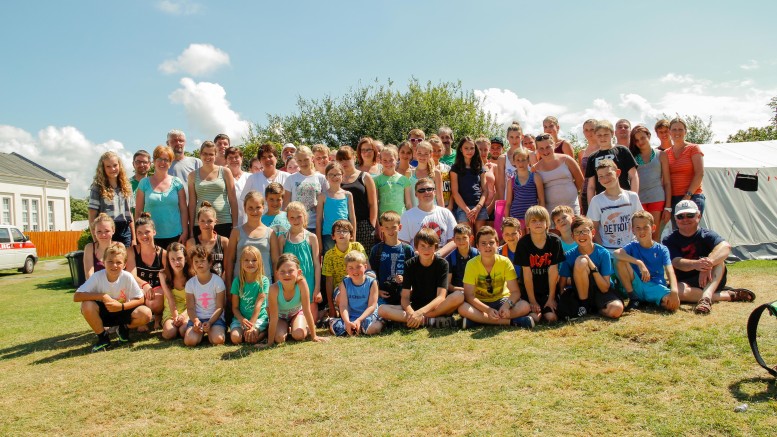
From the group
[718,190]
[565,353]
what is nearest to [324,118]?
[718,190]

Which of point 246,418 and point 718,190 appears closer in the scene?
point 246,418

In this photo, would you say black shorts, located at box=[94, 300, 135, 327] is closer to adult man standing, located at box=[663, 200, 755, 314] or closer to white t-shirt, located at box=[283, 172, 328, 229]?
white t-shirt, located at box=[283, 172, 328, 229]

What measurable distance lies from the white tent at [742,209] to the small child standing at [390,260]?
7.89m

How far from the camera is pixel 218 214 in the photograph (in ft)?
21.5

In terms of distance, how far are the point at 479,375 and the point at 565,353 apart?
0.87m

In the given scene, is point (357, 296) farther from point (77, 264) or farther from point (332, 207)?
point (77, 264)

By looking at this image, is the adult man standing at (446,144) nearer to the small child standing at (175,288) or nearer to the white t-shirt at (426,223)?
the white t-shirt at (426,223)

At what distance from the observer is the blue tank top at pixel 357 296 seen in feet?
18.9

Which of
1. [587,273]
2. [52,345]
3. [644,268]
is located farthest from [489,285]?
[52,345]

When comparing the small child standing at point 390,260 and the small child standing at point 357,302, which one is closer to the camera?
the small child standing at point 357,302

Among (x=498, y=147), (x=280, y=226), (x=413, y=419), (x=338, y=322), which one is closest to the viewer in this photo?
(x=413, y=419)

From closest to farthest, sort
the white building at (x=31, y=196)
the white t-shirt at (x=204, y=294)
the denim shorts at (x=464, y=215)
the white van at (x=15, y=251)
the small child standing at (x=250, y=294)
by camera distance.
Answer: the small child standing at (x=250, y=294), the white t-shirt at (x=204, y=294), the denim shorts at (x=464, y=215), the white van at (x=15, y=251), the white building at (x=31, y=196)

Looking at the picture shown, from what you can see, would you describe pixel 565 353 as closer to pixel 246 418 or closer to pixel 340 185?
pixel 246 418

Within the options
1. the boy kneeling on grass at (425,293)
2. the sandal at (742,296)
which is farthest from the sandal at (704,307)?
the boy kneeling on grass at (425,293)
